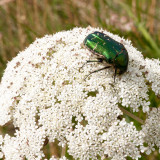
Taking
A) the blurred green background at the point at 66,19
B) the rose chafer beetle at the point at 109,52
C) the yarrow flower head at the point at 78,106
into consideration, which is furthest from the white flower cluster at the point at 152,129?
the blurred green background at the point at 66,19

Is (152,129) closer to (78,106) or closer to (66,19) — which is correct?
(78,106)

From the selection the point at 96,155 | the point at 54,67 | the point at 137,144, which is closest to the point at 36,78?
the point at 54,67

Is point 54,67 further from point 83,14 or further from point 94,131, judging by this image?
point 83,14

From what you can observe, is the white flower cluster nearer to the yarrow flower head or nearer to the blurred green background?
the yarrow flower head

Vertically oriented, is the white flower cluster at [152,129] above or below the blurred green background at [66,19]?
below

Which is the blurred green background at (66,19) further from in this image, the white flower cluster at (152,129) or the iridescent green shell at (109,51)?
the white flower cluster at (152,129)

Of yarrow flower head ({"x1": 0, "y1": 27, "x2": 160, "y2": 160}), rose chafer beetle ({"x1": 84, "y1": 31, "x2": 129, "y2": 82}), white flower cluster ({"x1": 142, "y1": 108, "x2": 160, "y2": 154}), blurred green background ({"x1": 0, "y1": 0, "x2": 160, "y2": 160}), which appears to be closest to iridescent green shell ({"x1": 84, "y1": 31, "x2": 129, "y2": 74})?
rose chafer beetle ({"x1": 84, "y1": 31, "x2": 129, "y2": 82})
